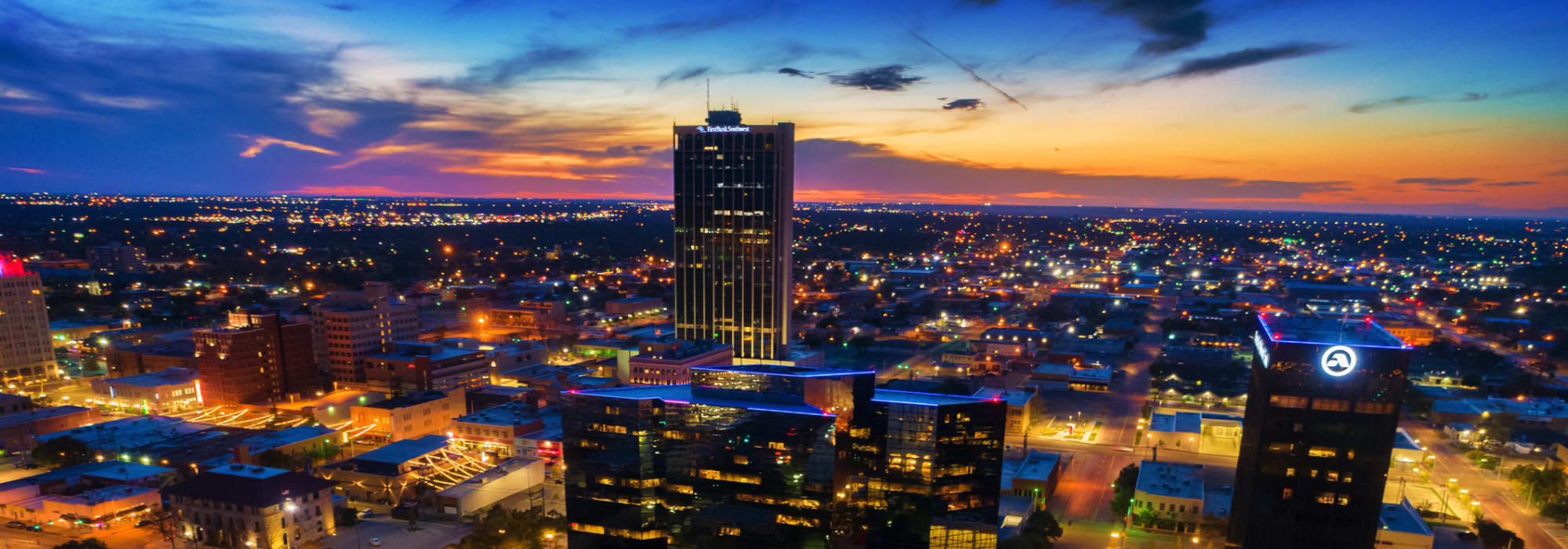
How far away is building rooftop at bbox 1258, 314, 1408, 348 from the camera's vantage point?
38.1 m

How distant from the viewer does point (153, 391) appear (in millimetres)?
80875

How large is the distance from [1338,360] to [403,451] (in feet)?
213

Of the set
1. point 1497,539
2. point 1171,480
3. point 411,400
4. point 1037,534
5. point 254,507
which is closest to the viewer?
point 254,507

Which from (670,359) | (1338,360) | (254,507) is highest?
(1338,360)

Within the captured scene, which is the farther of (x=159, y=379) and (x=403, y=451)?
(x=159, y=379)

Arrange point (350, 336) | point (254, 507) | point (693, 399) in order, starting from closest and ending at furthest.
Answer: point (693, 399) → point (254, 507) → point (350, 336)

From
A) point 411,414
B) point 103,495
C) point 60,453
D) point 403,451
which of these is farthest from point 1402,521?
point 60,453

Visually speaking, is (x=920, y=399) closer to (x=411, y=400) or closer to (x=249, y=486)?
(x=249, y=486)

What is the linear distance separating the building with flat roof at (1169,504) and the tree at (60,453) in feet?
279

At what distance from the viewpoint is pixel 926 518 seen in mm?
43156

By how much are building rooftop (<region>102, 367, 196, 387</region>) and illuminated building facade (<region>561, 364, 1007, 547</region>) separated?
68.2 m

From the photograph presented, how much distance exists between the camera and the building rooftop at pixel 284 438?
209 feet

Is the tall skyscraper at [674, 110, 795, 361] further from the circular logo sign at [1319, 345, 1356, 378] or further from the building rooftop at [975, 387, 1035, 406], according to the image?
the circular logo sign at [1319, 345, 1356, 378]

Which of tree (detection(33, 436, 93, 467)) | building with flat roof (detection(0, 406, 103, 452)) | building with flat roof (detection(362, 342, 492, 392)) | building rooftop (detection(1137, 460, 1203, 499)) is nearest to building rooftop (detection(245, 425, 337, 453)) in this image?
tree (detection(33, 436, 93, 467))
